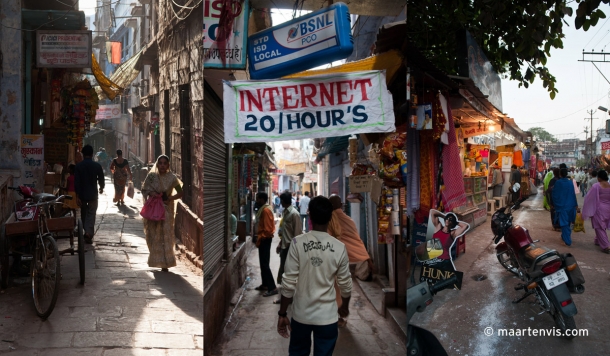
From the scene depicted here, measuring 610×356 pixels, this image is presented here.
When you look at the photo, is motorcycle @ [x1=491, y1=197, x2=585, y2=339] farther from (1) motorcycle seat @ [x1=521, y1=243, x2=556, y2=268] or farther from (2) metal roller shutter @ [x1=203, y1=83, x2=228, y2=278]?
(2) metal roller shutter @ [x1=203, y1=83, x2=228, y2=278]

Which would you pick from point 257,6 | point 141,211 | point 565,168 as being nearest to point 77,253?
point 141,211

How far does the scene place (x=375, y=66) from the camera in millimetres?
2955

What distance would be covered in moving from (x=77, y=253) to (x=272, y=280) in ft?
4.56

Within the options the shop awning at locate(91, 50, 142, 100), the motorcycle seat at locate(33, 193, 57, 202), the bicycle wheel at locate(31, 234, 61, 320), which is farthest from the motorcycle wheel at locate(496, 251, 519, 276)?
the motorcycle seat at locate(33, 193, 57, 202)

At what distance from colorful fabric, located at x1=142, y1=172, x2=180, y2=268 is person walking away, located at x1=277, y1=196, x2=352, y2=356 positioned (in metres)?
0.67

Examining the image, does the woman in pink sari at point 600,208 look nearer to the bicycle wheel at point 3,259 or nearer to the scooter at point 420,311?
the scooter at point 420,311

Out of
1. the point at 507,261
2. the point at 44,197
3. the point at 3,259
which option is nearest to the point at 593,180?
the point at 507,261

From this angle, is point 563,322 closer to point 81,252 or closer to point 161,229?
point 161,229

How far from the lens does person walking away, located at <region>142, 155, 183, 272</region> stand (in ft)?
8.14

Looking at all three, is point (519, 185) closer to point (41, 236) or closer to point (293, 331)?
point (293, 331)

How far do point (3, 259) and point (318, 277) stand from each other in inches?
87.2

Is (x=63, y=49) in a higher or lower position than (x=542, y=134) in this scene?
higher

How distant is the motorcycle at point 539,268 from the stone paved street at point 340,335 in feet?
2.88

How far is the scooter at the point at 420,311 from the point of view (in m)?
2.89
